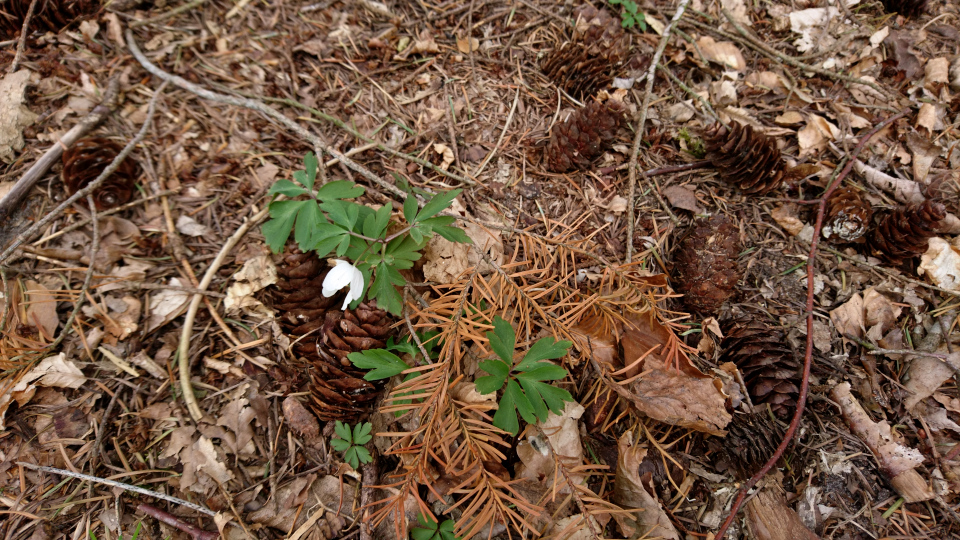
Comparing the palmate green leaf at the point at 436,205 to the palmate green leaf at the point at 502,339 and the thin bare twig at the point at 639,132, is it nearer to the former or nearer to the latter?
the palmate green leaf at the point at 502,339

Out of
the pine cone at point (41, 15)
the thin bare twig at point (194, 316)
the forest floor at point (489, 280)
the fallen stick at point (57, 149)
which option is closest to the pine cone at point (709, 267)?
the forest floor at point (489, 280)

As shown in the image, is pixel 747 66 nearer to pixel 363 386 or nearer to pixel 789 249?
pixel 789 249

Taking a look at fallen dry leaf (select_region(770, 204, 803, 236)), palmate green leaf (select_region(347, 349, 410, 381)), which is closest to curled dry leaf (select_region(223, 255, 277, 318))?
palmate green leaf (select_region(347, 349, 410, 381))

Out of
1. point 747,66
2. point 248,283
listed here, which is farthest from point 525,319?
point 747,66

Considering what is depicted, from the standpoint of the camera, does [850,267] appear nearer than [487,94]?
Yes

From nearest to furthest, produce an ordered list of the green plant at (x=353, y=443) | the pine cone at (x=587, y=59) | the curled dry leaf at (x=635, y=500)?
the curled dry leaf at (x=635, y=500) → the green plant at (x=353, y=443) → the pine cone at (x=587, y=59)

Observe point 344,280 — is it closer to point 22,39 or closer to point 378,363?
point 378,363
